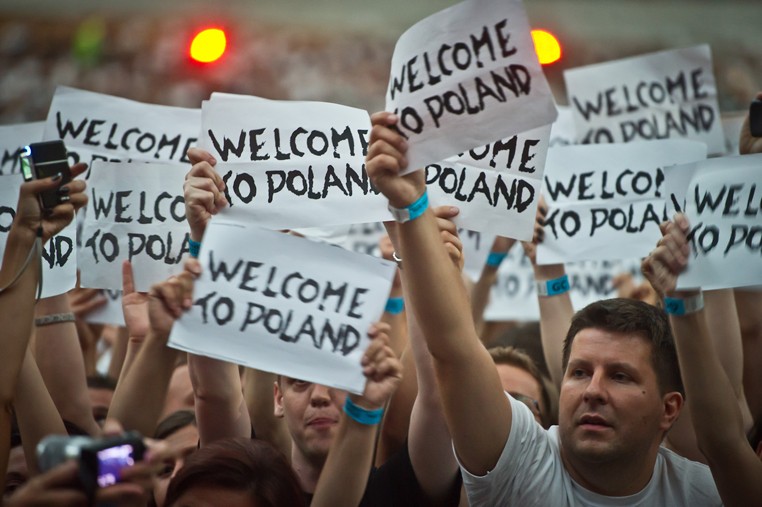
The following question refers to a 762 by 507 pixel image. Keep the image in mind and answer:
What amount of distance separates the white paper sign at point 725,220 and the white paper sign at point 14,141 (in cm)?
268

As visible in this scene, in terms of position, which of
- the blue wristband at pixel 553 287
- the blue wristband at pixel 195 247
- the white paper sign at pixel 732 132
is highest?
the white paper sign at pixel 732 132

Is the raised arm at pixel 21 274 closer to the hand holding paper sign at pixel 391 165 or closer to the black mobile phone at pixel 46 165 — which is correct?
the black mobile phone at pixel 46 165

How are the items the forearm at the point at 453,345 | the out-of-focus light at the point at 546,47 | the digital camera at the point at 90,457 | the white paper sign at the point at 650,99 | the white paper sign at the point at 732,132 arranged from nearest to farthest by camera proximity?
the digital camera at the point at 90,457
the forearm at the point at 453,345
the white paper sign at the point at 650,99
the white paper sign at the point at 732,132
the out-of-focus light at the point at 546,47

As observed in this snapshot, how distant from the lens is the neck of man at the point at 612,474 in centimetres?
331

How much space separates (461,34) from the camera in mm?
3117

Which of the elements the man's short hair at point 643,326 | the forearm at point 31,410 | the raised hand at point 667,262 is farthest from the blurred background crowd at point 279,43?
the raised hand at point 667,262

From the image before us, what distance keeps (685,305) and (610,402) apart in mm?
399

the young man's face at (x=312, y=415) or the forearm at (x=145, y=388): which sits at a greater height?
the forearm at (x=145, y=388)

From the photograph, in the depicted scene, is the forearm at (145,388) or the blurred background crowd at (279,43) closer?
the forearm at (145,388)

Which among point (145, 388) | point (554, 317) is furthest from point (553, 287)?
point (145, 388)

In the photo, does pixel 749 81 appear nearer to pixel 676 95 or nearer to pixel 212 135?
pixel 676 95

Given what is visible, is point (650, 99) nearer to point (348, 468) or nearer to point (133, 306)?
point (133, 306)

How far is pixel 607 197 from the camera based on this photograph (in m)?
4.73

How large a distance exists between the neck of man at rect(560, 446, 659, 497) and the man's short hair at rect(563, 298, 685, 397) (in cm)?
Result: 28
